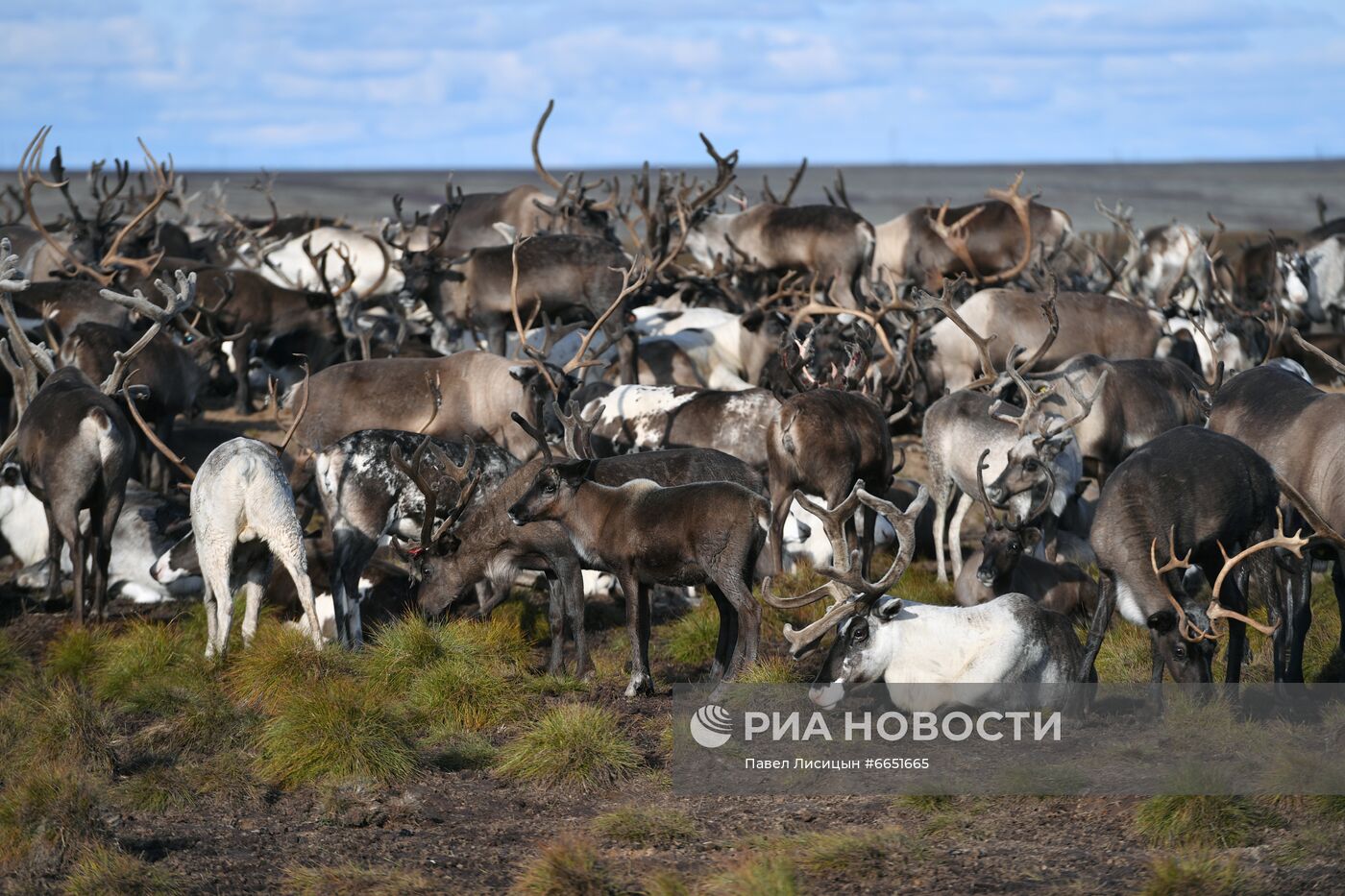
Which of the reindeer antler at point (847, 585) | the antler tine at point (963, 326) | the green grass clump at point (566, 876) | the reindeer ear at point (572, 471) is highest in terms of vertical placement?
the antler tine at point (963, 326)

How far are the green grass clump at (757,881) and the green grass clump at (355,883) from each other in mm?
1182

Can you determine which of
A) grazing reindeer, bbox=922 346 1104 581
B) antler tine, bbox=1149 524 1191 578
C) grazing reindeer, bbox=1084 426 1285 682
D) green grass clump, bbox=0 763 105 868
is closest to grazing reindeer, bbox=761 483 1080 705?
grazing reindeer, bbox=1084 426 1285 682

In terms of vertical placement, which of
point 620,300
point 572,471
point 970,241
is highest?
point 970,241

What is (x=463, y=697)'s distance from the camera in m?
9.27

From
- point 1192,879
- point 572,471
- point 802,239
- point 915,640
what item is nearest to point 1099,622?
point 915,640

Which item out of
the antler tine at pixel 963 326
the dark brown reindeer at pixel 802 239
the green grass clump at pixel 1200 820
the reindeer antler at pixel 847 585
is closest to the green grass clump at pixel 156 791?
the reindeer antler at pixel 847 585

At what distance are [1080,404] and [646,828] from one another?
6203 millimetres

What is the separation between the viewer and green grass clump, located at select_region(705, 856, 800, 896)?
20.4 ft

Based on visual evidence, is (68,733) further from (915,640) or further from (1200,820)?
(1200,820)

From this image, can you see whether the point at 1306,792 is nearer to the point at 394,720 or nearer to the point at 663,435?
the point at 394,720

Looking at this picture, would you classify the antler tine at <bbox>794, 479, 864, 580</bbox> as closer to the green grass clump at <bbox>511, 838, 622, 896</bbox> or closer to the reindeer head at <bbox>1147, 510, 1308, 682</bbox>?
the reindeer head at <bbox>1147, 510, 1308, 682</bbox>

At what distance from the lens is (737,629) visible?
9.41 m

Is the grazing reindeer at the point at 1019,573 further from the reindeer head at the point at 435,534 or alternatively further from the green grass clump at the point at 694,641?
the reindeer head at the point at 435,534

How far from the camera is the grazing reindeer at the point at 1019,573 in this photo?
10133mm
